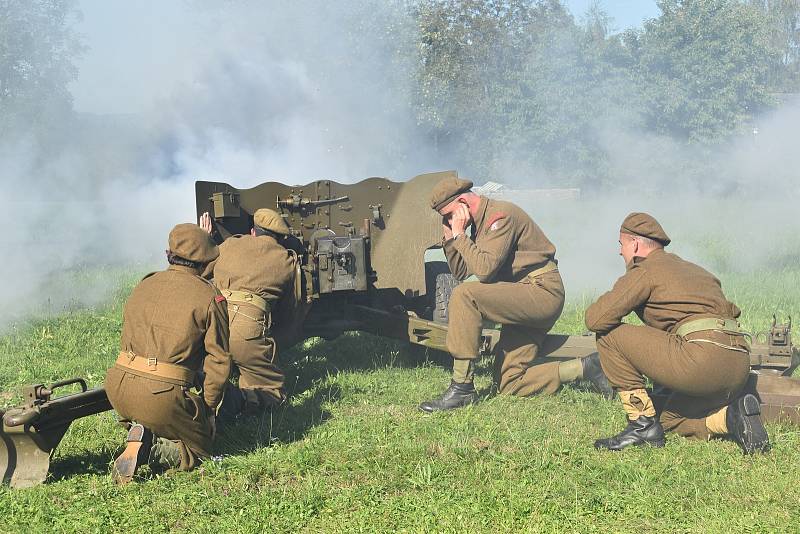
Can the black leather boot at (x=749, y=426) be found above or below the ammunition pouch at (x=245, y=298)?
below

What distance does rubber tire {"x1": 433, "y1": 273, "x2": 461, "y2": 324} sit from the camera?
7.59 meters

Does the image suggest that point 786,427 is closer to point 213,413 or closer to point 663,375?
point 663,375

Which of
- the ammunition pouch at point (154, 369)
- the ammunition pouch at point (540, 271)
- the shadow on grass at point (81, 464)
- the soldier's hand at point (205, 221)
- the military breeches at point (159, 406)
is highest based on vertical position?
the soldier's hand at point (205, 221)

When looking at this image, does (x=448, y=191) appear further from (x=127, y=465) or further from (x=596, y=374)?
(x=127, y=465)

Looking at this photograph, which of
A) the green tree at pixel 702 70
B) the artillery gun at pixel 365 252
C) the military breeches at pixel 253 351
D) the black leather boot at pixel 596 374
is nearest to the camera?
the military breeches at pixel 253 351

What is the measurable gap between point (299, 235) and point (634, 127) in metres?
11.7

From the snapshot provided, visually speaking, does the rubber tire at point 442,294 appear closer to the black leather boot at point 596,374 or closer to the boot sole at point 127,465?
the black leather boot at point 596,374

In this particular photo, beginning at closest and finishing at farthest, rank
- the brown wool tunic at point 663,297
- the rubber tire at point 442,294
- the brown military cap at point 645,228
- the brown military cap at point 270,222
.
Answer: the brown wool tunic at point 663,297 < the brown military cap at point 645,228 < the brown military cap at point 270,222 < the rubber tire at point 442,294

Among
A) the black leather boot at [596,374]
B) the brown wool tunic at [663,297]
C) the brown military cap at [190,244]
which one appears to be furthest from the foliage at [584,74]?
the brown military cap at [190,244]

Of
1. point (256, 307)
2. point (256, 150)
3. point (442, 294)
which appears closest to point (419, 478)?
point (256, 307)

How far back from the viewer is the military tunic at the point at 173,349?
4.73m

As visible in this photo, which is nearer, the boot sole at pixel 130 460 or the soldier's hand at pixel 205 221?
the boot sole at pixel 130 460

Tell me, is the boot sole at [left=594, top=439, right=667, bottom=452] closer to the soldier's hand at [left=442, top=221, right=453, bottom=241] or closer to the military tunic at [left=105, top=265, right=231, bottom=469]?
the soldier's hand at [left=442, top=221, right=453, bottom=241]

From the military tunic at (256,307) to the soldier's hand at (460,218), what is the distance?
117 cm
